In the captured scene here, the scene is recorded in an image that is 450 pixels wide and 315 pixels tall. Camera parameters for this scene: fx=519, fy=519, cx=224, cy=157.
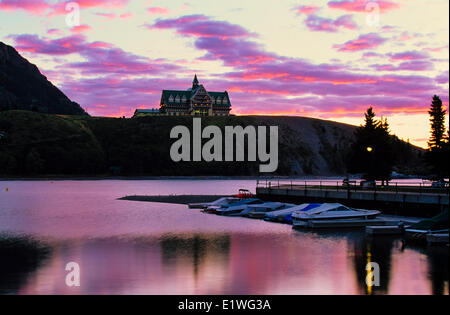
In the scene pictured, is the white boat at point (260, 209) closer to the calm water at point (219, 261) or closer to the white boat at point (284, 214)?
the white boat at point (284, 214)

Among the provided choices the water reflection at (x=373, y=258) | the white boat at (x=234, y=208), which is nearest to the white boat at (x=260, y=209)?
the white boat at (x=234, y=208)

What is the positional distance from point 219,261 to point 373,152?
194ft

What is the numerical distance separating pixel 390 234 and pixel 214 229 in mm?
17452

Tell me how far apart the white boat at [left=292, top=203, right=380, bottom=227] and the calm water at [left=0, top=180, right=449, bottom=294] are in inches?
88.6

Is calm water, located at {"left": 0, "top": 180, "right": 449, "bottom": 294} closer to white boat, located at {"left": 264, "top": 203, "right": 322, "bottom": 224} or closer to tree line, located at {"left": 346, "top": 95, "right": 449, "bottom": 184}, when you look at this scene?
white boat, located at {"left": 264, "top": 203, "right": 322, "bottom": 224}

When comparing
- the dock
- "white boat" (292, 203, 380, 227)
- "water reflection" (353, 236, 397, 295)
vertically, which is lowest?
"water reflection" (353, 236, 397, 295)

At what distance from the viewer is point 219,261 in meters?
35.3

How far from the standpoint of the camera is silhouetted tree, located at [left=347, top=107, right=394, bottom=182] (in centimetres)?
8881

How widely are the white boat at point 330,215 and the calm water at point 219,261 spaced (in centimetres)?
225

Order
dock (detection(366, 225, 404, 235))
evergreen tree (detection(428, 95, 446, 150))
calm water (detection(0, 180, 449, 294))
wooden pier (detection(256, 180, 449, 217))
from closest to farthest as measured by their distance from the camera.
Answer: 1. calm water (detection(0, 180, 449, 294))
2. dock (detection(366, 225, 404, 235))
3. wooden pier (detection(256, 180, 449, 217))
4. evergreen tree (detection(428, 95, 446, 150))

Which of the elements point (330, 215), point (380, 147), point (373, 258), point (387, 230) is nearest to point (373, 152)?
point (380, 147)

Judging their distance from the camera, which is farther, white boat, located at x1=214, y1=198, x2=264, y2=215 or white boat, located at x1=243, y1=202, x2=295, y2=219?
white boat, located at x1=214, y1=198, x2=264, y2=215

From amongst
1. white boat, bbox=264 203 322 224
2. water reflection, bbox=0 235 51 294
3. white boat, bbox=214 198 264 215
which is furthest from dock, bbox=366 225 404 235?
water reflection, bbox=0 235 51 294

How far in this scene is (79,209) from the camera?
84.9 metres
